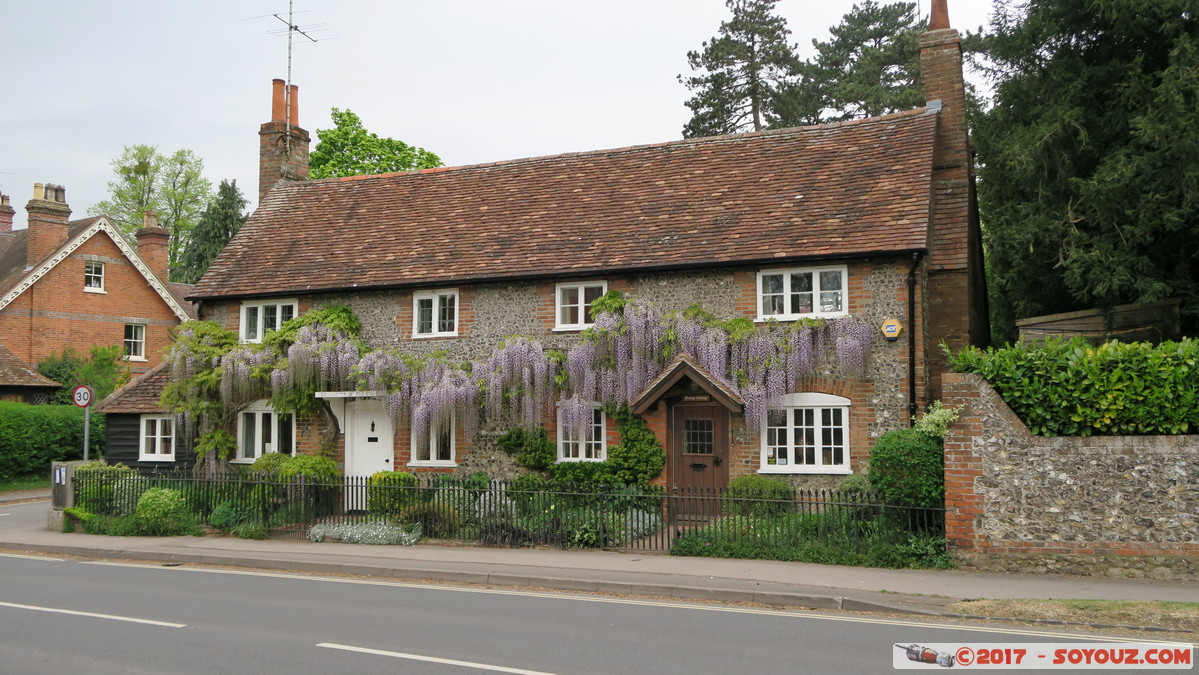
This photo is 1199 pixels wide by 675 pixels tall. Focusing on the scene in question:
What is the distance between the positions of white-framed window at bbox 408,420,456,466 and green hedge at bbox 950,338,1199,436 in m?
11.2

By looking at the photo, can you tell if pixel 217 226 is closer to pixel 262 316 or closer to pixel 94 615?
pixel 262 316

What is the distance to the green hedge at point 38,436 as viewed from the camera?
90.3ft

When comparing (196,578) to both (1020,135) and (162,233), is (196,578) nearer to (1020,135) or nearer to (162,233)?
(1020,135)

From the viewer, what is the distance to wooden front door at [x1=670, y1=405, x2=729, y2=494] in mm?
17234

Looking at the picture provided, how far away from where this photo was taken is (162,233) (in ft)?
129

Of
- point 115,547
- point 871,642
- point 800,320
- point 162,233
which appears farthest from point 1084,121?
point 162,233

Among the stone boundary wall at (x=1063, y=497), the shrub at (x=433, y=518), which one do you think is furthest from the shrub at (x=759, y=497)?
the shrub at (x=433, y=518)

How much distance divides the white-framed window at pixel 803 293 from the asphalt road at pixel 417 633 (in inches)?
311

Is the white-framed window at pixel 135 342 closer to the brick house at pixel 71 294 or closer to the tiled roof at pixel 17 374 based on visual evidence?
the brick house at pixel 71 294

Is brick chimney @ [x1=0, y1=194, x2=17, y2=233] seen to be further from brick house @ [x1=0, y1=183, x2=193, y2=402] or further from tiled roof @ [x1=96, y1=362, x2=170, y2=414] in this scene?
tiled roof @ [x1=96, y1=362, x2=170, y2=414]

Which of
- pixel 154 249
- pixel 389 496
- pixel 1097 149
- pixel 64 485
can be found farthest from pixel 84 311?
pixel 1097 149

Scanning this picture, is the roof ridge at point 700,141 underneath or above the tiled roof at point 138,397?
above

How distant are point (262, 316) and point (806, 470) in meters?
13.6

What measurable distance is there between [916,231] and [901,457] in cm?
515
